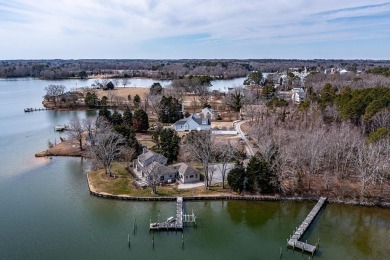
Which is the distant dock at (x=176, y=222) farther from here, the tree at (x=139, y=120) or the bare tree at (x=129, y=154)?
the tree at (x=139, y=120)

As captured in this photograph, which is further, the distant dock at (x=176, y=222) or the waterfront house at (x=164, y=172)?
the waterfront house at (x=164, y=172)

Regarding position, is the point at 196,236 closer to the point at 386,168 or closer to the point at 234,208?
the point at 234,208

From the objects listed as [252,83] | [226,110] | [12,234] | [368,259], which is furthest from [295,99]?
[12,234]

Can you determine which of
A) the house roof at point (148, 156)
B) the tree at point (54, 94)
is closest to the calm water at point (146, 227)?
the house roof at point (148, 156)

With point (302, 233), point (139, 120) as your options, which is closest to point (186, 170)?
point (302, 233)

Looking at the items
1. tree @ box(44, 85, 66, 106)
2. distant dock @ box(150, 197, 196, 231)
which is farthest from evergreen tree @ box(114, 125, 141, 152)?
tree @ box(44, 85, 66, 106)

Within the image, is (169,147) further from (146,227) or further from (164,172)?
(146,227)

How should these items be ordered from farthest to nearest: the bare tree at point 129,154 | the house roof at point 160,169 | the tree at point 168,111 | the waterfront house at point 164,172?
the tree at point 168,111 < the bare tree at point 129,154 < the waterfront house at point 164,172 < the house roof at point 160,169
